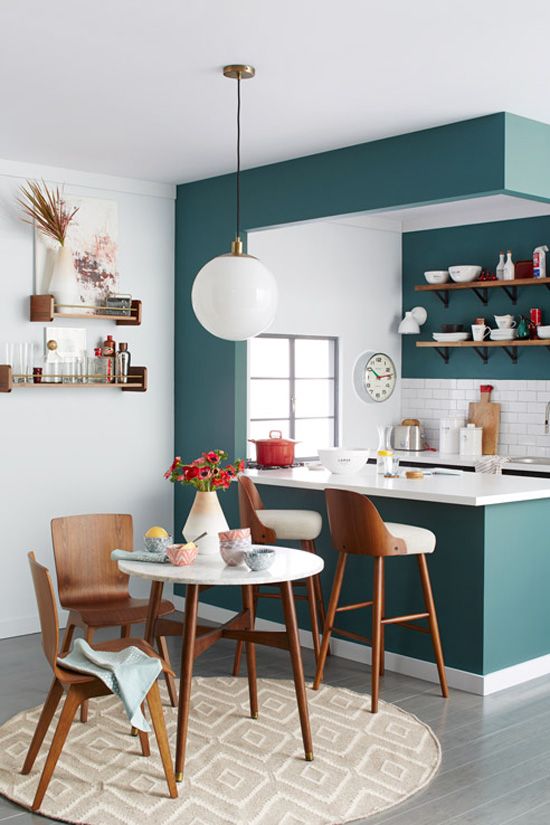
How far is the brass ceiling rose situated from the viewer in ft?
13.1

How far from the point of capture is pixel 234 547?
12.8 ft

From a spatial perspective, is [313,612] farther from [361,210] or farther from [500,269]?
[500,269]

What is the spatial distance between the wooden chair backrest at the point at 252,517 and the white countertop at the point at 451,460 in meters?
2.25

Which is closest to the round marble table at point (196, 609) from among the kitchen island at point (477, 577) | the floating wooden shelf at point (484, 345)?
the kitchen island at point (477, 577)

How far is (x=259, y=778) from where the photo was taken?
145 inches

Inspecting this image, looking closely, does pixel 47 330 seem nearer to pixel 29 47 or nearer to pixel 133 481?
pixel 133 481

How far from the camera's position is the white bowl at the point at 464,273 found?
7712mm

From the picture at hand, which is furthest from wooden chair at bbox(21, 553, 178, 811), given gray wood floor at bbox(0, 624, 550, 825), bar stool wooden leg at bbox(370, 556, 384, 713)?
bar stool wooden leg at bbox(370, 556, 384, 713)

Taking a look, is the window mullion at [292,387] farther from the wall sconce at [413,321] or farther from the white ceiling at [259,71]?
the white ceiling at [259,71]

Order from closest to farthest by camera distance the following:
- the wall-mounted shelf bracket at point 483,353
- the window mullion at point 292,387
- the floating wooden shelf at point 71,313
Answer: the floating wooden shelf at point 71,313 → the window mullion at point 292,387 → the wall-mounted shelf bracket at point 483,353

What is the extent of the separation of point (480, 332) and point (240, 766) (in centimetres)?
468

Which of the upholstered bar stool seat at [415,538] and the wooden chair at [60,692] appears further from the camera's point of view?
the upholstered bar stool seat at [415,538]

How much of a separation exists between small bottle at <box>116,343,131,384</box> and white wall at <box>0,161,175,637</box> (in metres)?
0.16

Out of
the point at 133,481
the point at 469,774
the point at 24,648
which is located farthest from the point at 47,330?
the point at 469,774
